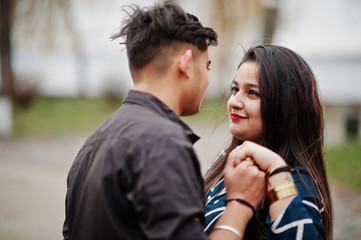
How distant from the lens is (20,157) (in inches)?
368

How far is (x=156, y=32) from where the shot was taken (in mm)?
1688

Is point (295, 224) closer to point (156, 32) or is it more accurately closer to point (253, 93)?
point (253, 93)

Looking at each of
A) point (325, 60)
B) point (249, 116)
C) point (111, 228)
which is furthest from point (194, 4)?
point (325, 60)

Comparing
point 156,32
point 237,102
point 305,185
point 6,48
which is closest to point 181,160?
point 156,32

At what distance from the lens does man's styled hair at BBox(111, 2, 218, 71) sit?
168 cm

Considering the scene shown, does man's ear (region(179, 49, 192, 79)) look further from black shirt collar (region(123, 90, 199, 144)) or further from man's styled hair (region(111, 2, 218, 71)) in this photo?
black shirt collar (region(123, 90, 199, 144))

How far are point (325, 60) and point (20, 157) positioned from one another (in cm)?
4052

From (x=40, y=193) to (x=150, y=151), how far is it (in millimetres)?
5988

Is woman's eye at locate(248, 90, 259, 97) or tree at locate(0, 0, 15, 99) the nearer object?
woman's eye at locate(248, 90, 259, 97)

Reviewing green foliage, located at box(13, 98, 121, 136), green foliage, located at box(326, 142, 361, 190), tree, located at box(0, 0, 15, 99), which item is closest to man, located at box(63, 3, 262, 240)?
green foliage, located at box(326, 142, 361, 190)

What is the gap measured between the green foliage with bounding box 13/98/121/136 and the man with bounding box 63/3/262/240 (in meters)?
11.0

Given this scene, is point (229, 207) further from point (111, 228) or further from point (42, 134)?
point (42, 134)

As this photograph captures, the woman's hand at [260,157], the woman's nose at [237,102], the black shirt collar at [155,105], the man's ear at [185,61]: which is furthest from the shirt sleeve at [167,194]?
the woman's nose at [237,102]

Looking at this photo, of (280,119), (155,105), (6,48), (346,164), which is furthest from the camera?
(6,48)
